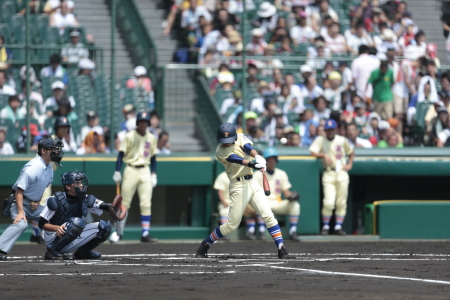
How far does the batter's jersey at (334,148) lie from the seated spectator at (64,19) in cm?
496

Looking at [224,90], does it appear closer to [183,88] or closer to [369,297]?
[183,88]

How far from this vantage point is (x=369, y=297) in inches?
266

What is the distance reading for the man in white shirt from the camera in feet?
51.9

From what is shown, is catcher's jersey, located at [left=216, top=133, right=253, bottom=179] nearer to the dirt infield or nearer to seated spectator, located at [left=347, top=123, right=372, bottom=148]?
the dirt infield

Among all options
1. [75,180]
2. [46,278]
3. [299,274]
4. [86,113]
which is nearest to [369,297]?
[299,274]

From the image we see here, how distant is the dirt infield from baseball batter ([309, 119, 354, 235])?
213 centimetres

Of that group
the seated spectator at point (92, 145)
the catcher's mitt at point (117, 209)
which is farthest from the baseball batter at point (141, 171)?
the catcher's mitt at point (117, 209)

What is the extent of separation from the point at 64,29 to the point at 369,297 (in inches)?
411

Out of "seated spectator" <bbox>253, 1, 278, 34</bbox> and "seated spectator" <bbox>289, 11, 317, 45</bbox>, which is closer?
"seated spectator" <bbox>289, 11, 317, 45</bbox>

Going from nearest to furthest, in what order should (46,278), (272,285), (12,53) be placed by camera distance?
(272,285), (46,278), (12,53)

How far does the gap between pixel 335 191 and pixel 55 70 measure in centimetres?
482

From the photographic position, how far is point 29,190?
33.6ft

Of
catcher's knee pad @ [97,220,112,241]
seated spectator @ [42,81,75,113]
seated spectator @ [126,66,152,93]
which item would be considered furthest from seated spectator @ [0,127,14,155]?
catcher's knee pad @ [97,220,112,241]

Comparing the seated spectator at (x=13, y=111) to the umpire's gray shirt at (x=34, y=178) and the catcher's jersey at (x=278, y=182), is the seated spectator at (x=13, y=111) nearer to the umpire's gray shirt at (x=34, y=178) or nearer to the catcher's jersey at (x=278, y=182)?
the umpire's gray shirt at (x=34, y=178)
